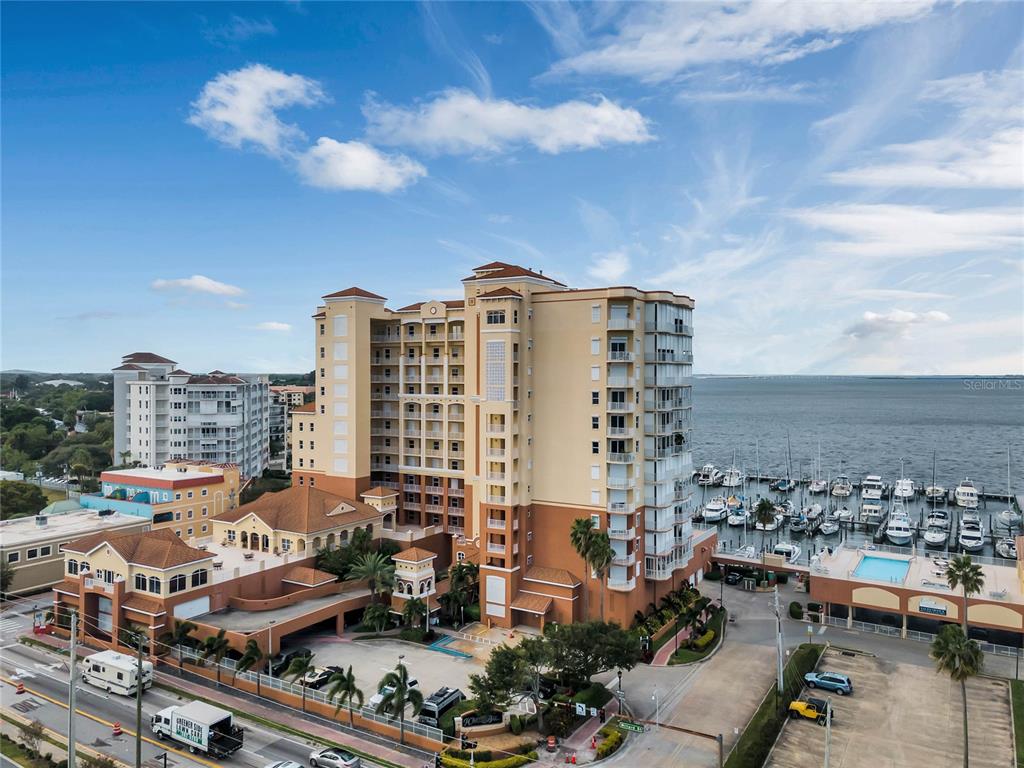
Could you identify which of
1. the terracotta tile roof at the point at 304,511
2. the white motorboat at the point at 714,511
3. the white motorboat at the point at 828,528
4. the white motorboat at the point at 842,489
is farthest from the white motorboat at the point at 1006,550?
the terracotta tile roof at the point at 304,511

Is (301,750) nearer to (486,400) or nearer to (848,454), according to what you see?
(486,400)

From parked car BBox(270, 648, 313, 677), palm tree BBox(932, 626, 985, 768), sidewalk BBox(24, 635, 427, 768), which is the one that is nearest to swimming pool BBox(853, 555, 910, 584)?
palm tree BBox(932, 626, 985, 768)

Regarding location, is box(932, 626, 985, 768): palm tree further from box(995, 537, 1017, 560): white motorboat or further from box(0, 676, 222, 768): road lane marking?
box(995, 537, 1017, 560): white motorboat

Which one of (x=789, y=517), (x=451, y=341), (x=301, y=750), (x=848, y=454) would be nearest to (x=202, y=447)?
(x=451, y=341)

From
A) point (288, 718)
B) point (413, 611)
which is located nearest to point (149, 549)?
point (288, 718)

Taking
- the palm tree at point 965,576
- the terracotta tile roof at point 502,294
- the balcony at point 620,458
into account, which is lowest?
the palm tree at point 965,576

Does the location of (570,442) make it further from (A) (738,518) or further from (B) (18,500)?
(B) (18,500)

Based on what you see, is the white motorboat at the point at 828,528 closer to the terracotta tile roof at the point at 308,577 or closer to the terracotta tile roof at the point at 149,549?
the terracotta tile roof at the point at 308,577
